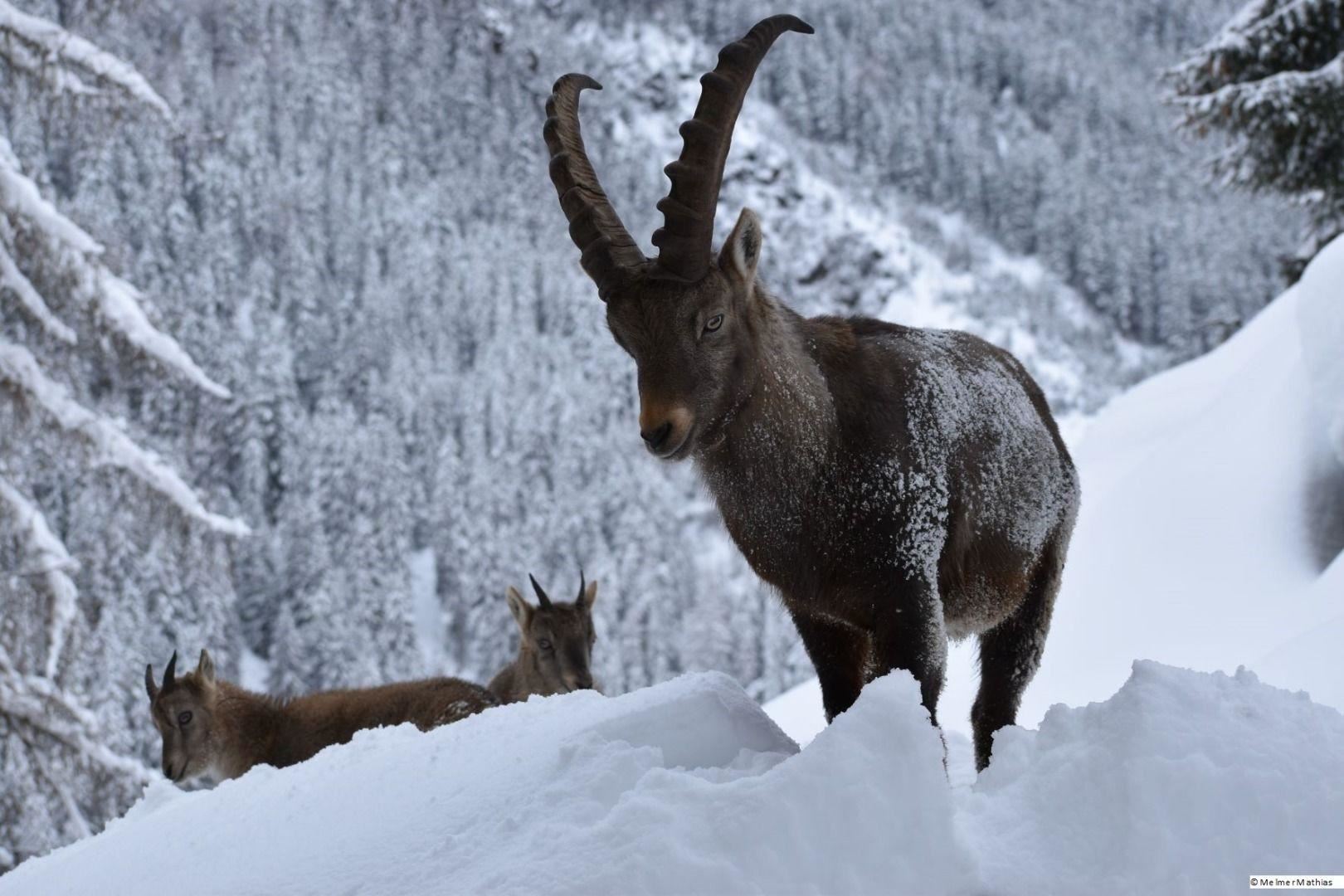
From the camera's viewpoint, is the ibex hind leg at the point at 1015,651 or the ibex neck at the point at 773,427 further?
the ibex hind leg at the point at 1015,651

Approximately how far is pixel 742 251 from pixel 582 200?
628 millimetres

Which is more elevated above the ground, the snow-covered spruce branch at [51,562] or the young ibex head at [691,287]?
the young ibex head at [691,287]

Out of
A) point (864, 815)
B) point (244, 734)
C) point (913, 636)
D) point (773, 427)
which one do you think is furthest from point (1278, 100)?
point (864, 815)

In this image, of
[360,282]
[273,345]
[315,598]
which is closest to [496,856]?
[315,598]

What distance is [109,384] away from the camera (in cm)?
927

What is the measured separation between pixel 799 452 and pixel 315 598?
203 feet

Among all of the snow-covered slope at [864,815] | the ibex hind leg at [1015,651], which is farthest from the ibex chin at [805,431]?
the snow-covered slope at [864,815]

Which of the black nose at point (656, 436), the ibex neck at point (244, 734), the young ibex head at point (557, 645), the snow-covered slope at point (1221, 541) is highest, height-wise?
the black nose at point (656, 436)

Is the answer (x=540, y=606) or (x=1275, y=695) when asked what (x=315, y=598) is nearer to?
(x=540, y=606)

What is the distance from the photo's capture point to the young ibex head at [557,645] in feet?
30.2

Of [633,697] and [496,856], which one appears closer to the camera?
[496,856]

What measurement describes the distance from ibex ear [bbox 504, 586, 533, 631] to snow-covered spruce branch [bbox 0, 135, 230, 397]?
3373 millimetres

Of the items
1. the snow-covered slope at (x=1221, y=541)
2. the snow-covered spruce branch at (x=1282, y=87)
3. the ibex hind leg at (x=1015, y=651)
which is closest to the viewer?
the ibex hind leg at (x=1015, y=651)

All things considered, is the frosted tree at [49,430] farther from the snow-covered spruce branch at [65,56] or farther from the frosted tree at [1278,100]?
the frosted tree at [1278,100]
